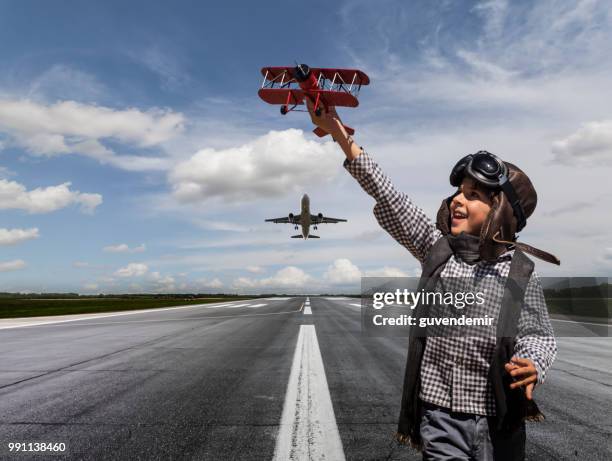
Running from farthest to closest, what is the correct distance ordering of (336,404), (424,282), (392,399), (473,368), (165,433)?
(392,399) → (336,404) → (165,433) → (424,282) → (473,368)

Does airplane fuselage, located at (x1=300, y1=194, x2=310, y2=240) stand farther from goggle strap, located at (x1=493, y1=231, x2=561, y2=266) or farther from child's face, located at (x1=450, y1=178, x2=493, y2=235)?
goggle strap, located at (x1=493, y1=231, x2=561, y2=266)

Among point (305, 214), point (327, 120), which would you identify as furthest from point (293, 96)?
point (305, 214)

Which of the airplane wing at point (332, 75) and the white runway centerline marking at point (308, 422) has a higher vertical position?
the airplane wing at point (332, 75)

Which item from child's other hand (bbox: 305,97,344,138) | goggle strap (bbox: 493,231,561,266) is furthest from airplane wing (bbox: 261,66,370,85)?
goggle strap (bbox: 493,231,561,266)

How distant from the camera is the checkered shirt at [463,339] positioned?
2.10 m

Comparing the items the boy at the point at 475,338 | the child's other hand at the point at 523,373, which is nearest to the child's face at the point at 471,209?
the boy at the point at 475,338

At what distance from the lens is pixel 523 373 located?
1951mm

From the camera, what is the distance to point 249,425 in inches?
176

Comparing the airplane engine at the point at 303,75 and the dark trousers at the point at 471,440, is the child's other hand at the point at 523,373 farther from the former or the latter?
the airplane engine at the point at 303,75

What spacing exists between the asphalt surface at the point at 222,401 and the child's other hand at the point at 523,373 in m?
2.09

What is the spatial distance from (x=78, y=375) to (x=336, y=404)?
4.53 meters

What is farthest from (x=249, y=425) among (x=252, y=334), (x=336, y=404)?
(x=252, y=334)

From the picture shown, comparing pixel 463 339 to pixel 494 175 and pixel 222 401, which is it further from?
pixel 222 401

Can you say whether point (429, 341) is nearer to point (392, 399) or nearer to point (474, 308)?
point (474, 308)
